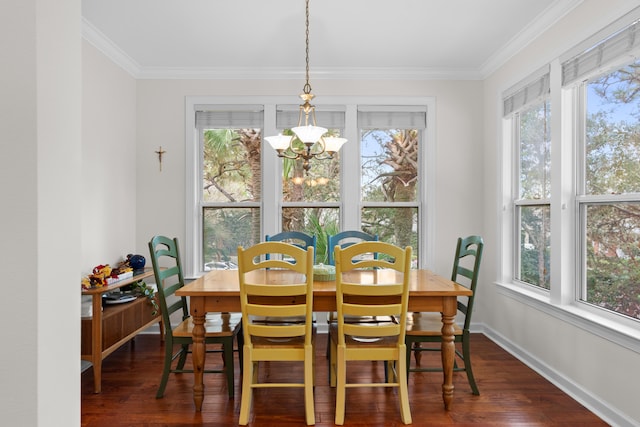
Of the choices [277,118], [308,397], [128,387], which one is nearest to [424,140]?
[277,118]

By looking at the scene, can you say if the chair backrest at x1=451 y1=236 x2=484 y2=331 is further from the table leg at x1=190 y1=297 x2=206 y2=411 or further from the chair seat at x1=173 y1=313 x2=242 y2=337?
the table leg at x1=190 y1=297 x2=206 y2=411

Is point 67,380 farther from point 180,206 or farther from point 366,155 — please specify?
point 366,155

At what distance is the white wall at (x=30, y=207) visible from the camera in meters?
0.96

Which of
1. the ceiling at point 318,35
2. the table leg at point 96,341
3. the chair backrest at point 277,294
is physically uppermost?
the ceiling at point 318,35

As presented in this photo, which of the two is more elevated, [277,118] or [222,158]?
[277,118]

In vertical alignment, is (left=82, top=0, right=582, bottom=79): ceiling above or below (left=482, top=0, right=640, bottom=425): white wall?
above

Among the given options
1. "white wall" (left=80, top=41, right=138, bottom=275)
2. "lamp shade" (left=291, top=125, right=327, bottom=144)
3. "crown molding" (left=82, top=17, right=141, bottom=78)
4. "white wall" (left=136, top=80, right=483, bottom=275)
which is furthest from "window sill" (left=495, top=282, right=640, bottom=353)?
"crown molding" (left=82, top=17, right=141, bottom=78)

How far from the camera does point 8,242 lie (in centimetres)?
96

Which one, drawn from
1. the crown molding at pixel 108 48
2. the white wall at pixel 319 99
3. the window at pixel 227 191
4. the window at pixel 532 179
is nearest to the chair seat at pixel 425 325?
the window at pixel 532 179

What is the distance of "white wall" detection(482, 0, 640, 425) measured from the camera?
7.84 feet

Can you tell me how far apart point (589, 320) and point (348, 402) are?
161 cm

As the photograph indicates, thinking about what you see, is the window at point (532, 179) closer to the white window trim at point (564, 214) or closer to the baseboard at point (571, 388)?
the white window trim at point (564, 214)

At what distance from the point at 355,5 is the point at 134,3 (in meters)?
1.58

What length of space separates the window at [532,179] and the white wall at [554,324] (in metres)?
0.18
